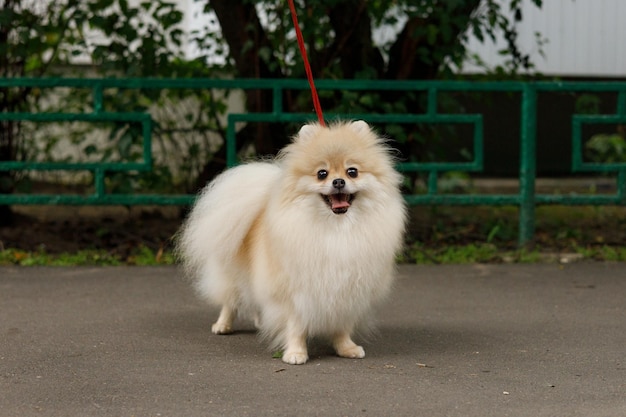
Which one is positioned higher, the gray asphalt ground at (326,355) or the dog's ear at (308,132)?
the dog's ear at (308,132)

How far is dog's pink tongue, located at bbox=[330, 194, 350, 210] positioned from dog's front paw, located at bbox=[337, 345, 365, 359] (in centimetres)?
76

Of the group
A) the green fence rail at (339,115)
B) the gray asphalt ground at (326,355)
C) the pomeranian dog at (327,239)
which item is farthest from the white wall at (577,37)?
the pomeranian dog at (327,239)

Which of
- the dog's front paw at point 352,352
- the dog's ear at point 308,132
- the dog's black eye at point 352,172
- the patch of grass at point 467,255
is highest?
the dog's ear at point 308,132

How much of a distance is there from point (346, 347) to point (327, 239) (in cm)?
60

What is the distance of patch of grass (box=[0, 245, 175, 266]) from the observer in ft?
26.3

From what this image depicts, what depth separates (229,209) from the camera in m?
5.38

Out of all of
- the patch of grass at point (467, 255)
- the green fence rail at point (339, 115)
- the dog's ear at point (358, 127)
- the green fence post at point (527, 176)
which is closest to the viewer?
the dog's ear at point (358, 127)

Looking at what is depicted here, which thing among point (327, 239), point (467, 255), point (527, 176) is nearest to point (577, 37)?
point (527, 176)

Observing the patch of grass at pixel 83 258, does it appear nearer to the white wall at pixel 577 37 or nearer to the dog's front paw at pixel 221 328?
the dog's front paw at pixel 221 328

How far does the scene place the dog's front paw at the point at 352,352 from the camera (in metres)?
5.12

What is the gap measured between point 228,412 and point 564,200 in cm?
522

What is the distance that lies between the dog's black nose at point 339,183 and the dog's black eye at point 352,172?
96 millimetres

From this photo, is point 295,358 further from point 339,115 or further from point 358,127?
point 339,115

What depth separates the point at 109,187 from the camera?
28.8ft
